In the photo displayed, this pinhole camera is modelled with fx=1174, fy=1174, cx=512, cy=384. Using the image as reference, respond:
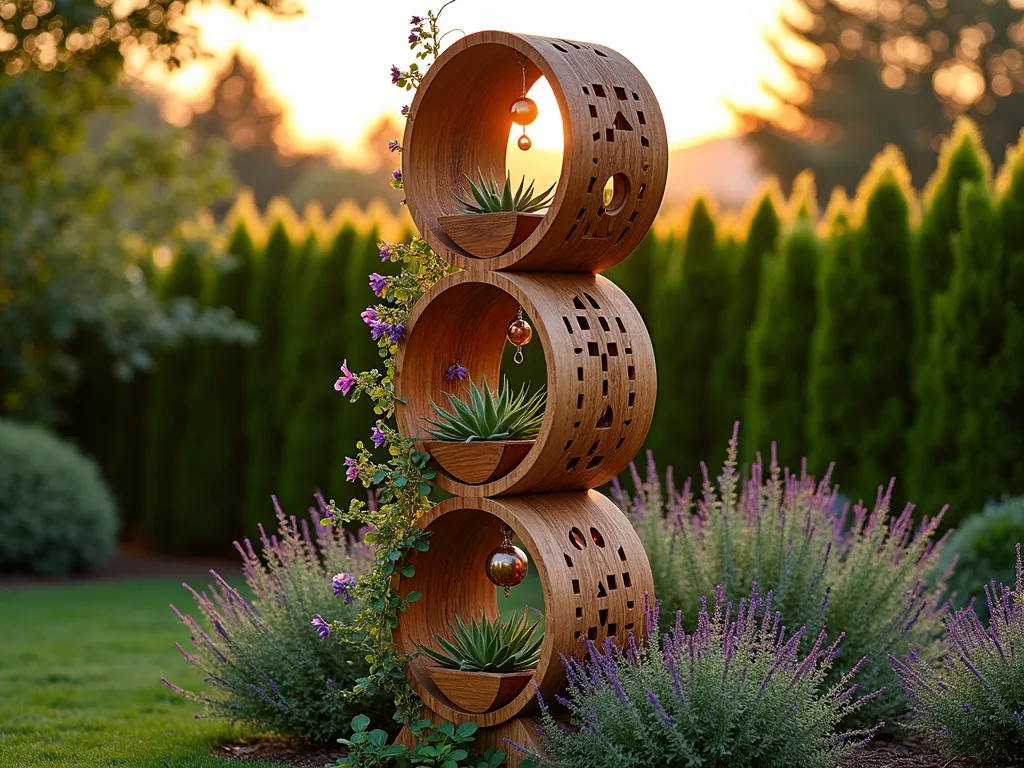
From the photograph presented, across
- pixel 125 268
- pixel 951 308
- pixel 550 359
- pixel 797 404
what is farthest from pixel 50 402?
pixel 550 359

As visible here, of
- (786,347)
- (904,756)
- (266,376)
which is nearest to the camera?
(904,756)

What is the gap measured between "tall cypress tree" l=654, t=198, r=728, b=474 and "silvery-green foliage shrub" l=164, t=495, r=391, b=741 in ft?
16.2

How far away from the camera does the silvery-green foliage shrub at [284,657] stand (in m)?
3.99

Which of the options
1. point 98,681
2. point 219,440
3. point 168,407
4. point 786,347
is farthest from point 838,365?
point 168,407

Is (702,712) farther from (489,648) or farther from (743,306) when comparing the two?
(743,306)

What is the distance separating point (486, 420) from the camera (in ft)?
11.8

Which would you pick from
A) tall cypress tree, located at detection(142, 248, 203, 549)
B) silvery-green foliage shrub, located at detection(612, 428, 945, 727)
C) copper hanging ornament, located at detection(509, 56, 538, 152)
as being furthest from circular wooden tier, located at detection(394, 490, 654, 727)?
tall cypress tree, located at detection(142, 248, 203, 549)

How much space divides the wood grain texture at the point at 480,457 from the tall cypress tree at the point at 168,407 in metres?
7.62

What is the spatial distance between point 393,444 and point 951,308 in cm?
475

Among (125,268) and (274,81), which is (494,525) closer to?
(125,268)

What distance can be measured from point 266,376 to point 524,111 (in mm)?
7114

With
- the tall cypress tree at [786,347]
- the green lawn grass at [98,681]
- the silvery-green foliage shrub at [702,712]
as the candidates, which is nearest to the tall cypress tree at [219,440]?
the green lawn grass at [98,681]

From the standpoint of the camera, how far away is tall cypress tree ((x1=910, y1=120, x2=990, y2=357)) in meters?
7.55

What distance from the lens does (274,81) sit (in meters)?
36.6
